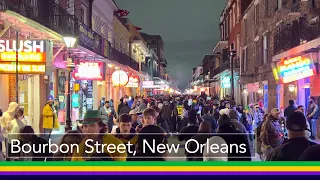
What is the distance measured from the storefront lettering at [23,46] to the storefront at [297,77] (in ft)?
27.7

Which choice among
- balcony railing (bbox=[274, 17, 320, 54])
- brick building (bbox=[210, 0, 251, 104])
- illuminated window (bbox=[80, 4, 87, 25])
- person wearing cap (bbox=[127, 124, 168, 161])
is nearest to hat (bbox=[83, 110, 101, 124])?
person wearing cap (bbox=[127, 124, 168, 161])

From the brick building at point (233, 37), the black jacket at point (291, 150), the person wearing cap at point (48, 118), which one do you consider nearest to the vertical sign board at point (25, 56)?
the person wearing cap at point (48, 118)

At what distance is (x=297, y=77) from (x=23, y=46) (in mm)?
9124

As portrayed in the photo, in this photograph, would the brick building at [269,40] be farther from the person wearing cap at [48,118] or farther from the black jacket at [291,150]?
the black jacket at [291,150]

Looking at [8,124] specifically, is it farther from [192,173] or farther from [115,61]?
[115,61]

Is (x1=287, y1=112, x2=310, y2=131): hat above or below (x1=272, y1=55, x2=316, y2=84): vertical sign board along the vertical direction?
below

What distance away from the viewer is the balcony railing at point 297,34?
16.5m

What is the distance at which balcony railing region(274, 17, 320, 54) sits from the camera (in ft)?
54.3

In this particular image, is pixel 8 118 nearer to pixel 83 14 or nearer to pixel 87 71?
pixel 87 71

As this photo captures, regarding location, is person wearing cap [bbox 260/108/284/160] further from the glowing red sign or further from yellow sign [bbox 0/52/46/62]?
the glowing red sign

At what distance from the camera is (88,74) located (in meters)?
22.3

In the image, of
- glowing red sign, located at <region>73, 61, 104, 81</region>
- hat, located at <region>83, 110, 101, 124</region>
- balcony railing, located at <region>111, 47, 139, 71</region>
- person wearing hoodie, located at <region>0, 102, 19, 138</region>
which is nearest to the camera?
hat, located at <region>83, 110, 101, 124</region>

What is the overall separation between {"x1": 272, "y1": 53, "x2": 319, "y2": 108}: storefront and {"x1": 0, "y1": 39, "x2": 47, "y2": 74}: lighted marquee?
8.39 metres
